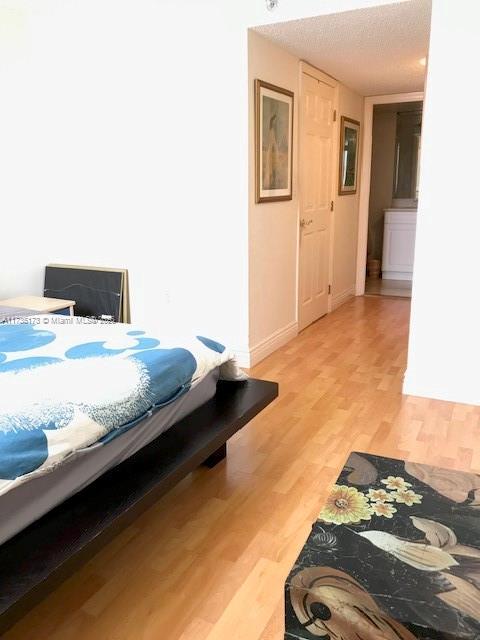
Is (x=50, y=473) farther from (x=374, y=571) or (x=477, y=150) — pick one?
(x=477, y=150)

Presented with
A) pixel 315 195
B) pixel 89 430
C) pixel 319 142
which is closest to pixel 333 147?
pixel 319 142

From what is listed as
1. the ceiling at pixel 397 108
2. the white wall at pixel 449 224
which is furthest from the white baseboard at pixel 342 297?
the ceiling at pixel 397 108

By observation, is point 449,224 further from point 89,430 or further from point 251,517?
point 89,430

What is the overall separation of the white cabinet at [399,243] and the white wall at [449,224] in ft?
12.3

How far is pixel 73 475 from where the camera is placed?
1537 mm

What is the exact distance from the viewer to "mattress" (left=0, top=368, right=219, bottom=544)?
1369mm

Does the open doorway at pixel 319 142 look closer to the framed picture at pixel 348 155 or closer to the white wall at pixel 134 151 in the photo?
the framed picture at pixel 348 155

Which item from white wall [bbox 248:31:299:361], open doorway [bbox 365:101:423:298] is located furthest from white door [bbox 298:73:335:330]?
open doorway [bbox 365:101:423:298]

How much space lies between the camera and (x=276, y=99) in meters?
3.60

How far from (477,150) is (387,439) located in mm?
1586

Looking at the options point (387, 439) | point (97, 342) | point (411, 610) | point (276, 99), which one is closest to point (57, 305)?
point (97, 342)

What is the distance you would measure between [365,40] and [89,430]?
10.3ft

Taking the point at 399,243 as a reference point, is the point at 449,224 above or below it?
above

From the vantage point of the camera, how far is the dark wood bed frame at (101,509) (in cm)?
127
